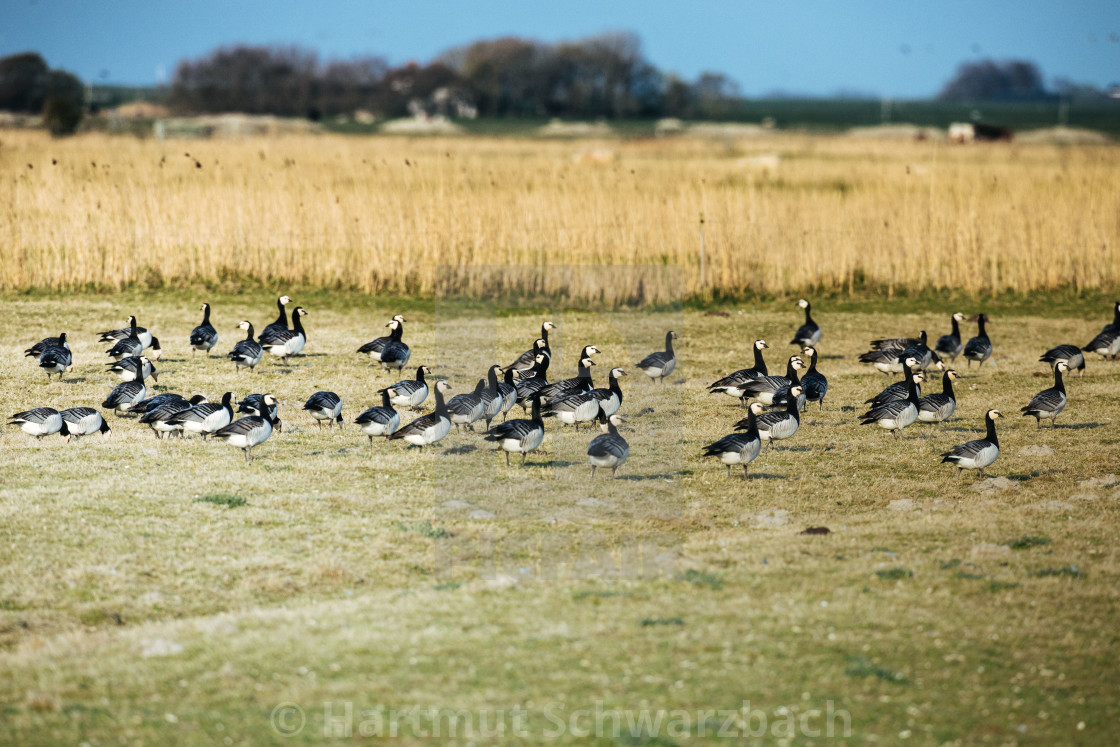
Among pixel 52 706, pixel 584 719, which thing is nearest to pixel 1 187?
pixel 52 706

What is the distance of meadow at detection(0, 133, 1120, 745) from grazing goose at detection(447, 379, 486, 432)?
47 centimetres

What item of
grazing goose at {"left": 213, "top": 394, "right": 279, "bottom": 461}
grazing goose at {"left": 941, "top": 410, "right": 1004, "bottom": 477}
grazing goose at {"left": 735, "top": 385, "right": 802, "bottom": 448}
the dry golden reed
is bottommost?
grazing goose at {"left": 941, "top": 410, "right": 1004, "bottom": 477}

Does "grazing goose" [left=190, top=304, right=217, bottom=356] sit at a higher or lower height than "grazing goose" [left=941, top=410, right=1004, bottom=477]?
higher

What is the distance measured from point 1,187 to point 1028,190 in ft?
101

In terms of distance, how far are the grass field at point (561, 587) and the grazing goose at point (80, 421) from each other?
0.97 feet

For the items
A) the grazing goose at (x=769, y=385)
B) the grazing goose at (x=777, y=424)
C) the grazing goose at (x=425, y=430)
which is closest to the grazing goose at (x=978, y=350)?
the grazing goose at (x=769, y=385)

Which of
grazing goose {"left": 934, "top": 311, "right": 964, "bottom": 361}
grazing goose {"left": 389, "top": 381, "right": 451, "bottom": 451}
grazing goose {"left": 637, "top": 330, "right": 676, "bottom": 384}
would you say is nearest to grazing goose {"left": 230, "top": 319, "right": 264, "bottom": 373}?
grazing goose {"left": 389, "top": 381, "right": 451, "bottom": 451}

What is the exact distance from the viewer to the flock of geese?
13.0 meters

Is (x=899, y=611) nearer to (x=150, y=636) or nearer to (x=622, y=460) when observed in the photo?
(x=622, y=460)

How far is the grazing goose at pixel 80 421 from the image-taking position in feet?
43.9

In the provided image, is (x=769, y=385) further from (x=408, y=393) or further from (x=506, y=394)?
(x=408, y=393)

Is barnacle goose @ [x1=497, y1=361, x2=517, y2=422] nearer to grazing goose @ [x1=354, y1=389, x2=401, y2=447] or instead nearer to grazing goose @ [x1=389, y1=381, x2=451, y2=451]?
grazing goose @ [x1=389, y1=381, x2=451, y2=451]

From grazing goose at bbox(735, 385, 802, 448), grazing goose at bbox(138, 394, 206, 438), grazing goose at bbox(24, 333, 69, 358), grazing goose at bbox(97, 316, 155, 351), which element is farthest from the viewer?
grazing goose at bbox(97, 316, 155, 351)

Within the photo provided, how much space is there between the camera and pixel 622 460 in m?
12.8
